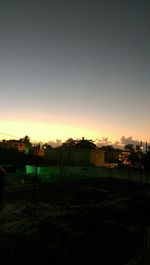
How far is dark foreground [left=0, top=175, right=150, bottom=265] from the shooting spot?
29.2 ft

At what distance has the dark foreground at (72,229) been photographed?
8914mm

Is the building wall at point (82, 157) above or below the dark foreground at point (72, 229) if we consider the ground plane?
above

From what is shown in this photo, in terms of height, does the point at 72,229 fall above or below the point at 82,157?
below

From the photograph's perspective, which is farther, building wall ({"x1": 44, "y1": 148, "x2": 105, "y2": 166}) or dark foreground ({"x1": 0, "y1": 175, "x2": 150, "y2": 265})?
building wall ({"x1": 44, "y1": 148, "x2": 105, "y2": 166})

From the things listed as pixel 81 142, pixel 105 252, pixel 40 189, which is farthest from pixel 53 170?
pixel 81 142

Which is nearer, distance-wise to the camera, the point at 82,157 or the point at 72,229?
the point at 72,229

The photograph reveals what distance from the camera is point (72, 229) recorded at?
38.7 ft

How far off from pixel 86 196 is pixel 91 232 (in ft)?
26.8

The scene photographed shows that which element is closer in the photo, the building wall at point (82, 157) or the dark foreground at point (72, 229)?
the dark foreground at point (72, 229)

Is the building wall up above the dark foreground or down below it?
above

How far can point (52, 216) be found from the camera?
1365 cm

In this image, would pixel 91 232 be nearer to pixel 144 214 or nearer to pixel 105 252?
pixel 105 252

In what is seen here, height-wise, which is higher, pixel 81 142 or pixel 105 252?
pixel 81 142

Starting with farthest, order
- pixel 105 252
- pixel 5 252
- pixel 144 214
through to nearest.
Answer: pixel 144 214 → pixel 105 252 → pixel 5 252
